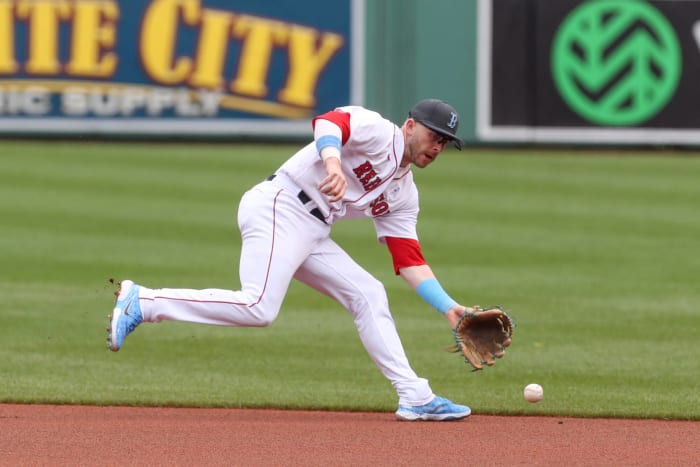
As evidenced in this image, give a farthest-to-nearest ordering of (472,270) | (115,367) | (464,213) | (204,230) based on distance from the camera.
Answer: (464,213)
(204,230)
(472,270)
(115,367)

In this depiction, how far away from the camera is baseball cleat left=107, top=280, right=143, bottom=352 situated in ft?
22.0

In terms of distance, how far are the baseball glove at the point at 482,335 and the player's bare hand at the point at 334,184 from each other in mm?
1016

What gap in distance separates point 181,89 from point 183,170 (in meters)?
3.23

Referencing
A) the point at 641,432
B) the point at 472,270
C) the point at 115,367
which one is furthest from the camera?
the point at 472,270

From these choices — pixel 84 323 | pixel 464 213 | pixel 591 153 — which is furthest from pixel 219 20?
pixel 84 323

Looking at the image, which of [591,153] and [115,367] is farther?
[591,153]

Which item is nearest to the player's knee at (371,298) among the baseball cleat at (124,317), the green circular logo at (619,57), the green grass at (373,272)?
the green grass at (373,272)

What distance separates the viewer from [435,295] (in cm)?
707

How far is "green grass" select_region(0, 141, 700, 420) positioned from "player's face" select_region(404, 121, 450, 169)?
143 cm

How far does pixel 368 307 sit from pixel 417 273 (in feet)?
1.05

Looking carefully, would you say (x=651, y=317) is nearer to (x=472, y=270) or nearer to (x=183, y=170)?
(x=472, y=270)

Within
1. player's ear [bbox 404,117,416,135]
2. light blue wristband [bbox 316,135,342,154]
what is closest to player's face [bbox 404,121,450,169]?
player's ear [bbox 404,117,416,135]

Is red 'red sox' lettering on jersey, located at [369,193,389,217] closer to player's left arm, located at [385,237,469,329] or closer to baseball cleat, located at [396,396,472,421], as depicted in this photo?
player's left arm, located at [385,237,469,329]

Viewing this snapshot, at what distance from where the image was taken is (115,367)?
867cm
